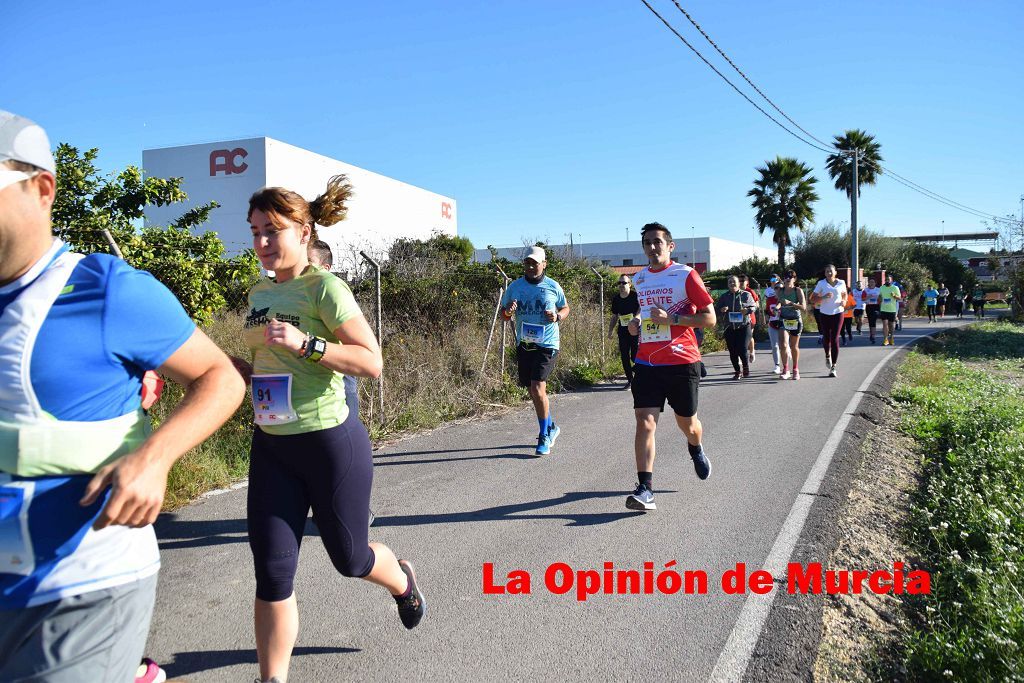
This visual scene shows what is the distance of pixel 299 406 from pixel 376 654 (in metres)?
1.25

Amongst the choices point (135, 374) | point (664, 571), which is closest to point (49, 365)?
point (135, 374)

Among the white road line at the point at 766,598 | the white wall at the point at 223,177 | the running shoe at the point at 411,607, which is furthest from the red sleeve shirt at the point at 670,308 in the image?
the white wall at the point at 223,177

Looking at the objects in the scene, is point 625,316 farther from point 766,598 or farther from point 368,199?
point 368,199

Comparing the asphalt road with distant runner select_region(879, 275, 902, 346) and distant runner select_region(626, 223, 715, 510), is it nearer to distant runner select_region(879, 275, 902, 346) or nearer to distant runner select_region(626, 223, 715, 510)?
distant runner select_region(626, 223, 715, 510)

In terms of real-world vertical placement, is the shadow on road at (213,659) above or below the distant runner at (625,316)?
below

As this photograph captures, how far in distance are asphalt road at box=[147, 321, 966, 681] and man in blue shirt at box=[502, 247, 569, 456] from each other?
19.8 inches

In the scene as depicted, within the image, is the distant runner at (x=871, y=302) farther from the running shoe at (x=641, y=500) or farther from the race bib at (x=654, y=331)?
the running shoe at (x=641, y=500)

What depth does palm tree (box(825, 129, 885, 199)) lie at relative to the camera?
4100cm

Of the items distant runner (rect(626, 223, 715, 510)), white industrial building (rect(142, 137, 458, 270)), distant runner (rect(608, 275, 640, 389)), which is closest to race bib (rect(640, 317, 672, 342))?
distant runner (rect(626, 223, 715, 510))

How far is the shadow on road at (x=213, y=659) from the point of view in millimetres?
3117

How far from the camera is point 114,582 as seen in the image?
165 centimetres

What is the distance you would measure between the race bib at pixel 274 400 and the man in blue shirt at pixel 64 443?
108 cm

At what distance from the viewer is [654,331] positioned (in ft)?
17.6

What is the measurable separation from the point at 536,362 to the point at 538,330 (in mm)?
312
